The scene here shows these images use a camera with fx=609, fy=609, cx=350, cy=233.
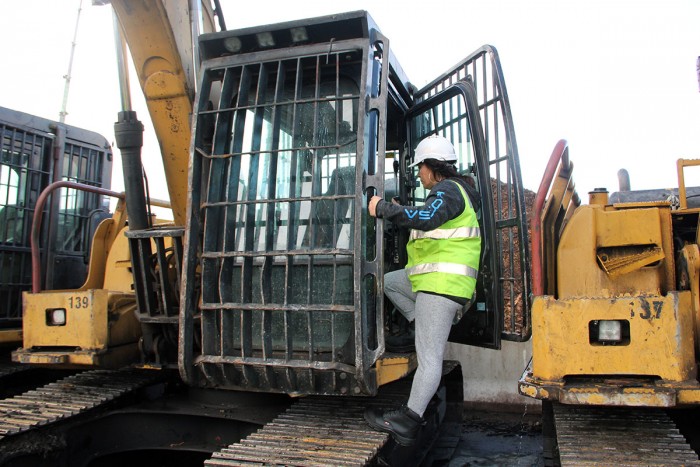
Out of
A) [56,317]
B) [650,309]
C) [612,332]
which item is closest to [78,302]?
[56,317]

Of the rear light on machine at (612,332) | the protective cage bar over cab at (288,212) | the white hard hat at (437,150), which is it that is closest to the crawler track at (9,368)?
the protective cage bar over cab at (288,212)

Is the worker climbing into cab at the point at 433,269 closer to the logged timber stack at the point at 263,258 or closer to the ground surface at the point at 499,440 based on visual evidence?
the logged timber stack at the point at 263,258

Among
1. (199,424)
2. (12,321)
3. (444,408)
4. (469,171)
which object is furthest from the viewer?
(12,321)

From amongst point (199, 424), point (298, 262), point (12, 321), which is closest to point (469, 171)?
point (298, 262)

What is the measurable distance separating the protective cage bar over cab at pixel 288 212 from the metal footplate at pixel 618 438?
1006mm

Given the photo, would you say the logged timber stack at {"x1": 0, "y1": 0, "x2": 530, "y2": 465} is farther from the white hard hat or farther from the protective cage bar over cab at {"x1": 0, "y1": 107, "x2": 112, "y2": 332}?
the protective cage bar over cab at {"x1": 0, "y1": 107, "x2": 112, "y2": 332}

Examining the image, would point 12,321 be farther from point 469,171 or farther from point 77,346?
point 469,171

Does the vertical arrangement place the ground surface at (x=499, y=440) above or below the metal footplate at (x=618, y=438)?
below

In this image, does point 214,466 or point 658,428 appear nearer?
point 214,466

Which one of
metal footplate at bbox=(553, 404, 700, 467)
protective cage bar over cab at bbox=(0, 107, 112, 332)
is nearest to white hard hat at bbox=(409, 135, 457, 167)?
metal footplate at bbox=(553, 404, 700, 467)

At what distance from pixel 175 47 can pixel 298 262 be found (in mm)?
1648

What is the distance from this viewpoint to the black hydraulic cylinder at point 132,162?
12.9ft

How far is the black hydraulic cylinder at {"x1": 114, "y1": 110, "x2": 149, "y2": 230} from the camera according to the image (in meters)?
3.93

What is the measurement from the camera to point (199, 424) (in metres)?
3.70
